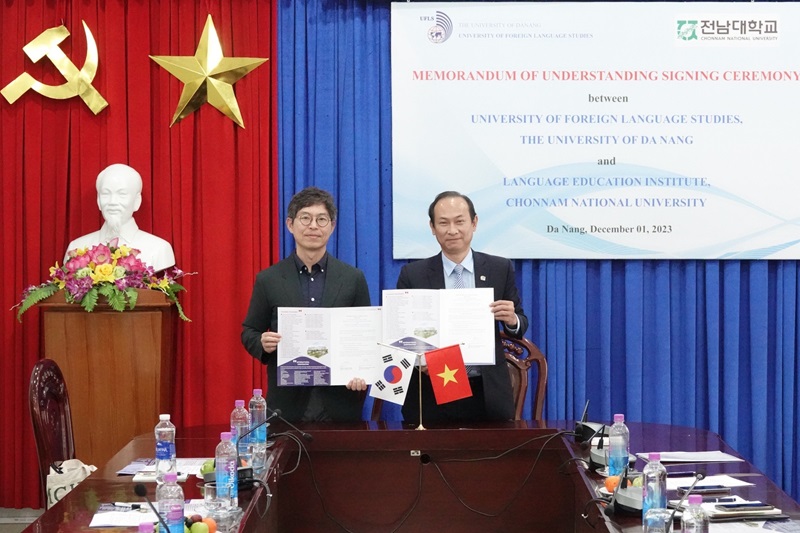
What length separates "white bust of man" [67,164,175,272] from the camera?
4.38 meters

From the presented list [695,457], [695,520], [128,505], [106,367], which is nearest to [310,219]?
[128,505]

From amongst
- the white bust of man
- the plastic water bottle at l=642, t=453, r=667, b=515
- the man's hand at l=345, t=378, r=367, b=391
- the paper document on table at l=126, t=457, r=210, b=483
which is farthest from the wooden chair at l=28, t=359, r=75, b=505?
the plastic water bottle at l=642, t=453, r=667, b=515

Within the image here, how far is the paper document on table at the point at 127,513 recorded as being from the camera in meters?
2.09

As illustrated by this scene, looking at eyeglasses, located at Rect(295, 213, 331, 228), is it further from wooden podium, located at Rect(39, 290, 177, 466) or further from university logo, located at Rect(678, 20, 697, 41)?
university logo, located at Rect(678, 20, 697, 41)

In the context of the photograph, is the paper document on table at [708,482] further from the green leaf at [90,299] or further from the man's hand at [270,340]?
the green leaf at [90,299]

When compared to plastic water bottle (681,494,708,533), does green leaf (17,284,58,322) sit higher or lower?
higher

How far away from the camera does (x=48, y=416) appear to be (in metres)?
3.08

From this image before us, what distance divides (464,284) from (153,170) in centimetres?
209

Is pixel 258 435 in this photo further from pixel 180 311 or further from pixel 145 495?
pixel 180 311

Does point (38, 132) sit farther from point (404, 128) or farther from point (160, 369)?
point (404, 128)

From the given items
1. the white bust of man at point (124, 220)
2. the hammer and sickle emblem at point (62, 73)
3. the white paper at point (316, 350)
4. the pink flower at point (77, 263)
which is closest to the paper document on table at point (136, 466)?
the white paper at point (316, 350)

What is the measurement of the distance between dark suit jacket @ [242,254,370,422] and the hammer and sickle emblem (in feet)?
6.11

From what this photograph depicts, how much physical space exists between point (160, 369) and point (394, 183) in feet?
5.02

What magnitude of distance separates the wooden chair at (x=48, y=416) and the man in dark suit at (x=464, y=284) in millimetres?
1298
